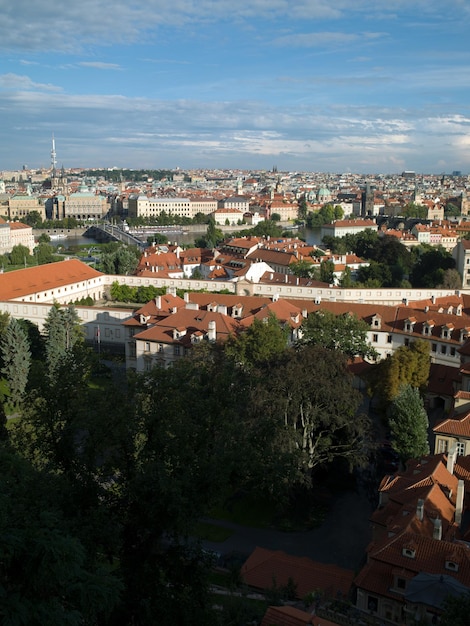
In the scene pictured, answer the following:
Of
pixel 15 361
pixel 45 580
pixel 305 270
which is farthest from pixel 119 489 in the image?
pixel 305 270

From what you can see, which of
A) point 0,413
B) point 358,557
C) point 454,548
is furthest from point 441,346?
point 0,413

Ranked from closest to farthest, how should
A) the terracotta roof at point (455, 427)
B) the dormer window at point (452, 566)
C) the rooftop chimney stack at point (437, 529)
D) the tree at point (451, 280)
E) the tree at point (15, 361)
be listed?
the dormer window at point (452, 566)
the rooftop chimney stack at point (437, 529)
the terracotta roof at point (455, 427)
the tree at point (15, 361)
the tree at point (451, 280)

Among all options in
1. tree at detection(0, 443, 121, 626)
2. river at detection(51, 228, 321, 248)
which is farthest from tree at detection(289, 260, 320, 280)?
river at detection(51, 228, 321, 248)

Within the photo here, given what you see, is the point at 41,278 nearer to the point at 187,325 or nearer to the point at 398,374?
the point at 187,325

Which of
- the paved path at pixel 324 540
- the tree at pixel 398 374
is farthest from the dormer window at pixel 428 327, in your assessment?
the paved path at pixel 324 540

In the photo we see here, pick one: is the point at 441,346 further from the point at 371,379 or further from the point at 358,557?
the point at 358,557

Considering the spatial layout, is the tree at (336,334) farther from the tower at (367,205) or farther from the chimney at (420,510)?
the tower at (367,205)
